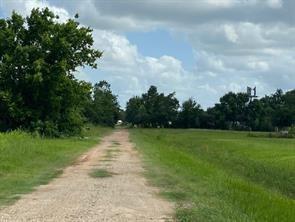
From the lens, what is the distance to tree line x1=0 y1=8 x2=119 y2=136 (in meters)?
50.4

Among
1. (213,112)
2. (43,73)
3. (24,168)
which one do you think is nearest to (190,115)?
(213,112)

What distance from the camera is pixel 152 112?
17825 cm

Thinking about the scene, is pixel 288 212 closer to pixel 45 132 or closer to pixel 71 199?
pixel 71 199

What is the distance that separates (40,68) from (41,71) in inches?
33.0

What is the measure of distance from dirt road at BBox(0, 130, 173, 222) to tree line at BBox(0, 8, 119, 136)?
32.6 metres

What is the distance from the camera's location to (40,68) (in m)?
49.3

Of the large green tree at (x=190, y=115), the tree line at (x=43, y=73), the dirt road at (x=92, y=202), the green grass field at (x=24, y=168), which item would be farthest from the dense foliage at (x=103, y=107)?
the dirt road at (x=92, y=202)

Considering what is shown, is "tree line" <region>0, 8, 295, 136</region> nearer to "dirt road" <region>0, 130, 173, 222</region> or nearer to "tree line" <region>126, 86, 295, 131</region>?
"dirt road" <region>0, 130, 173, 222</region>

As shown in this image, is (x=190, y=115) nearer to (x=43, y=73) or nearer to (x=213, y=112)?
(x=213, y=112)

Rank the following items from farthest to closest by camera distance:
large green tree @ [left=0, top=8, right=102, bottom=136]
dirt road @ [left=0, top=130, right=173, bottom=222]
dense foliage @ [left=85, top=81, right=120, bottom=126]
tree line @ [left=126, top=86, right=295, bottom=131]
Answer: tree line @ [left=126, top=86, right=295, bottom=131]
dense foliage @ [left=85, top=81, right=120, bottom=126]
large green tree @ [left=0, top=8, right=102, bottom=136]
dirt road @ [left=0, top=130, right=173, bottom=222]

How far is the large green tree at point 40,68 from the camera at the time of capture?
165 feet

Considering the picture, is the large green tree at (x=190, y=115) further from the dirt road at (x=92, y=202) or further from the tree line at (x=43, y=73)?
the dirt road at (x=92, y=202)

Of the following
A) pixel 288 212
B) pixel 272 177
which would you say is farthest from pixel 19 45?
pixel 288 212

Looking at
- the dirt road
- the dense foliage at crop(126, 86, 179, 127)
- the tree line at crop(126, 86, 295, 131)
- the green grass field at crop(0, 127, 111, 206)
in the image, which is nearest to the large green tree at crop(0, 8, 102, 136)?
Result: the green grass field at crop(0, 127, 111, 206)
